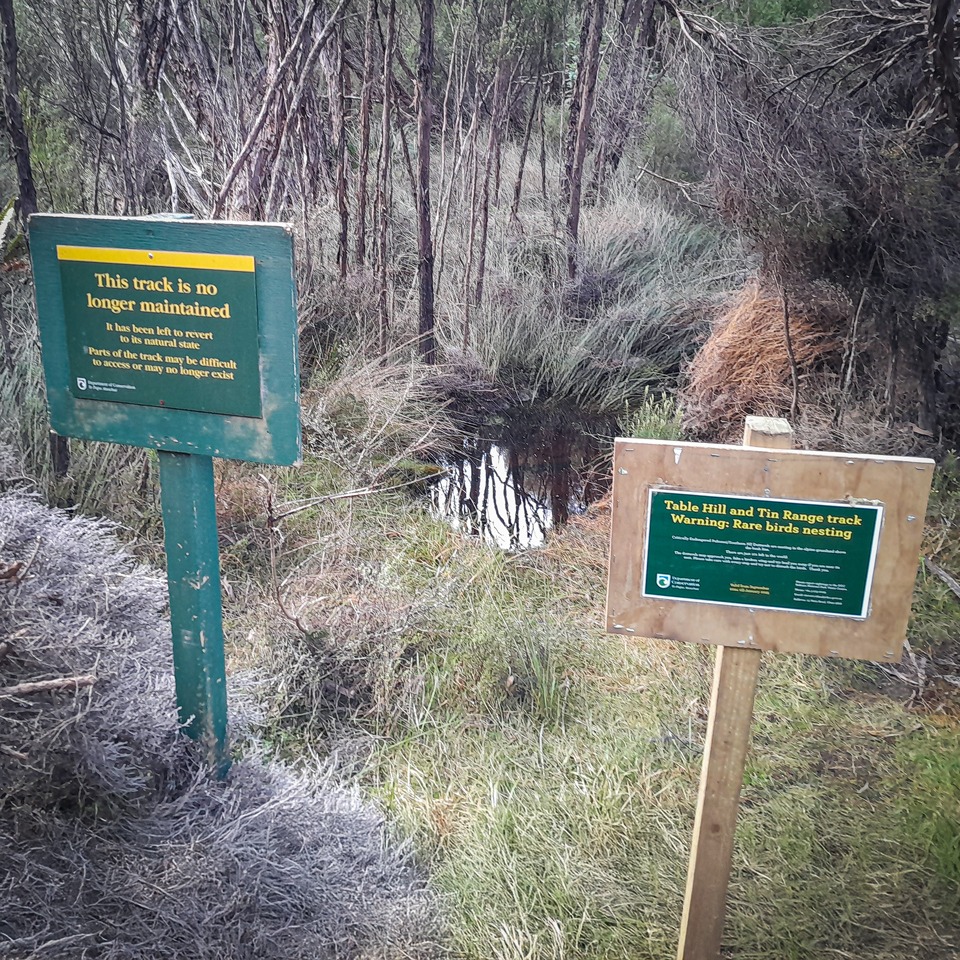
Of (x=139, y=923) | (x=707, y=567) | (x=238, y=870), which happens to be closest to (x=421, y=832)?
(x=238, y=870)

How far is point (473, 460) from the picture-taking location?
721cm

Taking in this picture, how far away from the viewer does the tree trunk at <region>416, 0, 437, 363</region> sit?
6.60 meters

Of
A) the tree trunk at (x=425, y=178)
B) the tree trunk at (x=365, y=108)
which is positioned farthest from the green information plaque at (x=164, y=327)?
the tree trunk at (x=425, y=178)

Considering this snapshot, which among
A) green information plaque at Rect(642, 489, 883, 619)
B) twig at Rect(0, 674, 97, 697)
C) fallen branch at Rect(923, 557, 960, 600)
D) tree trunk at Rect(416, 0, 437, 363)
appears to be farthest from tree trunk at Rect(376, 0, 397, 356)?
green information plaque at Rect(642, 489, 883, 619)

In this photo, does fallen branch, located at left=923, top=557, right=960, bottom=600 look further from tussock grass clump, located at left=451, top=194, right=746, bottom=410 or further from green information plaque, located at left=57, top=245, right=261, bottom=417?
tussock grass clump, located at left=451, top=194, right=746, bottom=410

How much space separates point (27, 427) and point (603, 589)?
9.19 feet

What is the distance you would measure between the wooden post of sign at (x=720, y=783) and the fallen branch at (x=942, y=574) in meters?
2.35

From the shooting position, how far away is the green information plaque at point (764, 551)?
6.13 ft

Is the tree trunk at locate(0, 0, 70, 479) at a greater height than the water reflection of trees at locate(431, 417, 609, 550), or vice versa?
the tree trunk at locate(0, 0, 70, 479)

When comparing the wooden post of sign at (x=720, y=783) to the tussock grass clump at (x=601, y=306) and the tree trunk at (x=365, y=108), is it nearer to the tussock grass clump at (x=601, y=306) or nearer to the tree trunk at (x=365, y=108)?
the tree trunk at (x=365, y=108)

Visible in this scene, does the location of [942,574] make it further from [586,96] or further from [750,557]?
[586,96]

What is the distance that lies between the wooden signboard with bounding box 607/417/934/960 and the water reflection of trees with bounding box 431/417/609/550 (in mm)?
3513

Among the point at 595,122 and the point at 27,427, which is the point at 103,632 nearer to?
the point at 27,427

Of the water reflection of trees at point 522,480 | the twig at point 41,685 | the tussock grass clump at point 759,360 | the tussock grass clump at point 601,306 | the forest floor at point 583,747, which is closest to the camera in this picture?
the twig at point 41,685
